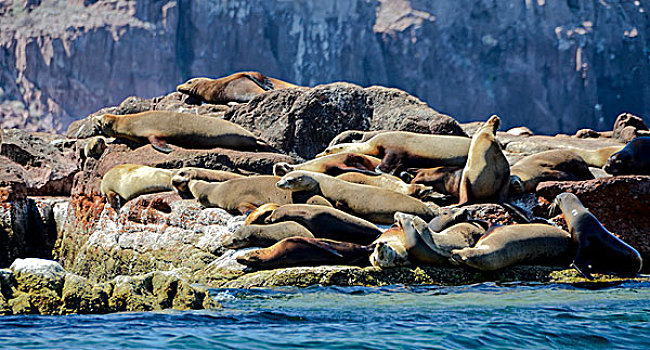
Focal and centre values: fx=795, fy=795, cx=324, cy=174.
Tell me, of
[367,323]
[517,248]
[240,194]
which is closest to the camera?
[367,323]

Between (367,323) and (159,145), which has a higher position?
(159,145)

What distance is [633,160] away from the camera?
334 inches

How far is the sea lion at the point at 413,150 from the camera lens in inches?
356

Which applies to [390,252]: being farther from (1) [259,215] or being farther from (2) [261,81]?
(2) [261,81]

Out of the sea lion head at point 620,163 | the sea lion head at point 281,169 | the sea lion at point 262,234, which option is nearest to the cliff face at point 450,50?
the sea lion head at point 281,169

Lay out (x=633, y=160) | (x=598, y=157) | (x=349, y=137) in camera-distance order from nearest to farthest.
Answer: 1. (x=633, y=160)
2. (x=598, y=157)
3. (x=349, y=137)

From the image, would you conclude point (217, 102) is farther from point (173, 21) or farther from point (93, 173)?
point (173, 21)

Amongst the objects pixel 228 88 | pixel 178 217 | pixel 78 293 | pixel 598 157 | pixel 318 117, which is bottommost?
pixel 78 293

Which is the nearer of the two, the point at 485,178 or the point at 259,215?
the point at 259,215

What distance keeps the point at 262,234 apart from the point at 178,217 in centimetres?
113

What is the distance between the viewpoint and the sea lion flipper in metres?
9.44

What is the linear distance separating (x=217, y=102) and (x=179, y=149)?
11.1 ft

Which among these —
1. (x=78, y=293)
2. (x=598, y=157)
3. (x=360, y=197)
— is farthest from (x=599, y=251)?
(x=78, y=293)

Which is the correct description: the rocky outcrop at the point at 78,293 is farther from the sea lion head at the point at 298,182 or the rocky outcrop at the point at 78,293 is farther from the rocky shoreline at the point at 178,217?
the sea lion head at the point at 298,182
